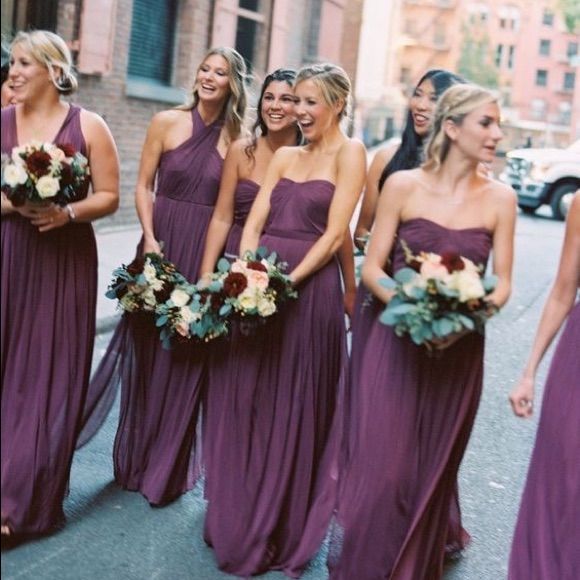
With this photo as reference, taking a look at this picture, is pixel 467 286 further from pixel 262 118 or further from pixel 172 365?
pixel 172 365

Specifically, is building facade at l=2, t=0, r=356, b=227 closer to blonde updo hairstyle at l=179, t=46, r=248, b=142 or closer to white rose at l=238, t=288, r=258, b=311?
blonde updo hairstyle at l=179, t=46, r=248, b=142

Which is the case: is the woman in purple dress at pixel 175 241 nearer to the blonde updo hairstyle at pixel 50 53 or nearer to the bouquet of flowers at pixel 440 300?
the blonde updo hairstyle at pixel 50 53

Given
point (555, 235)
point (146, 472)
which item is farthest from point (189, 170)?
point (555, 235)

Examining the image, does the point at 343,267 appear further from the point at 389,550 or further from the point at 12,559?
the point at 12,559

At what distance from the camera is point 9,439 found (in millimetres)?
5660

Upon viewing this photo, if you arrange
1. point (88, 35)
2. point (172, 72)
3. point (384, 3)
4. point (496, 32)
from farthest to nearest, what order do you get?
1. point (496, 32)
2. point (384, 3)
3. point (172, 72)
4. point (88, 35)

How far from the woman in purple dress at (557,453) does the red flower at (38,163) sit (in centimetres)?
220

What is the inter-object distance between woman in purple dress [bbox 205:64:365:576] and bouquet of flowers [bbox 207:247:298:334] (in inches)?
5.0

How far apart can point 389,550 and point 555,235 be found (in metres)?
20.8

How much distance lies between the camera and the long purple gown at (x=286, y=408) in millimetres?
5945

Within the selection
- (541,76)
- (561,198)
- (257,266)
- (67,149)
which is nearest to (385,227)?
(257,266)

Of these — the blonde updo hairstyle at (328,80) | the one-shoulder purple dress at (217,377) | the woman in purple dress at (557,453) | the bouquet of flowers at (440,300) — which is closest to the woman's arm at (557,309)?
the woman in purple dress at (557,453)

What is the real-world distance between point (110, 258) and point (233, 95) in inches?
334

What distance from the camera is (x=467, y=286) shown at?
189 inches
